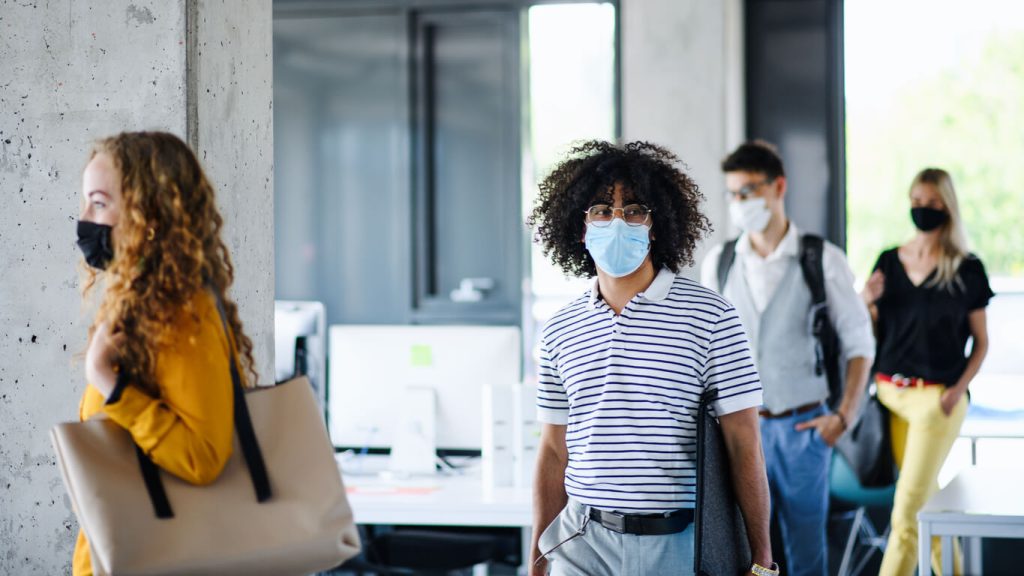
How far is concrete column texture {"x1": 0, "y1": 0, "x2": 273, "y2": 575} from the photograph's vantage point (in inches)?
90.1

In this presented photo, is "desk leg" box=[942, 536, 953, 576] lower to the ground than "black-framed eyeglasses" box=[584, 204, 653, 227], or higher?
lower

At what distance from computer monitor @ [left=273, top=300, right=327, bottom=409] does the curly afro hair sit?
5.83 ft

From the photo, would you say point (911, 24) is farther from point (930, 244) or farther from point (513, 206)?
point (513, 206)

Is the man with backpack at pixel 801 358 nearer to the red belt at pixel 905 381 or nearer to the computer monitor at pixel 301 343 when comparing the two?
the red belt at pixel 905 381

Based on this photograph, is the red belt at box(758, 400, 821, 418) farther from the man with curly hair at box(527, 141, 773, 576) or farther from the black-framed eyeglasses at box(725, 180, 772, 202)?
the man with curly hair at box(527, 141, 773, 576)

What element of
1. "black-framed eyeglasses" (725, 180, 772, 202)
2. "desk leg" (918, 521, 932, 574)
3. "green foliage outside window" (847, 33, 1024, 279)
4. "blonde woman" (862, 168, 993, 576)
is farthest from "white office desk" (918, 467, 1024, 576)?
"green foliage outside window" (847, 33, 1024, 279)

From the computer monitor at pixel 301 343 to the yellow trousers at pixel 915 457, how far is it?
210 cm

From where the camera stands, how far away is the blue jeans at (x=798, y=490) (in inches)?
142

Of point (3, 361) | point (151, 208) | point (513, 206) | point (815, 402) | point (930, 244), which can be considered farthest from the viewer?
point (513, 206)

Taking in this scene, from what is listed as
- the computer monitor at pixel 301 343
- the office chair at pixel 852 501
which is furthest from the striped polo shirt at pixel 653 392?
the office chair at pixel 852 501

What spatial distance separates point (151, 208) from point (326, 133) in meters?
4.48

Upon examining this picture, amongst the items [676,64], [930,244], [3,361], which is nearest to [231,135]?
[3,361]

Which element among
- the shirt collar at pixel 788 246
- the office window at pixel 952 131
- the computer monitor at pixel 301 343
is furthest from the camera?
the office window at pixel 952 131

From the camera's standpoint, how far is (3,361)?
7.61 feet
